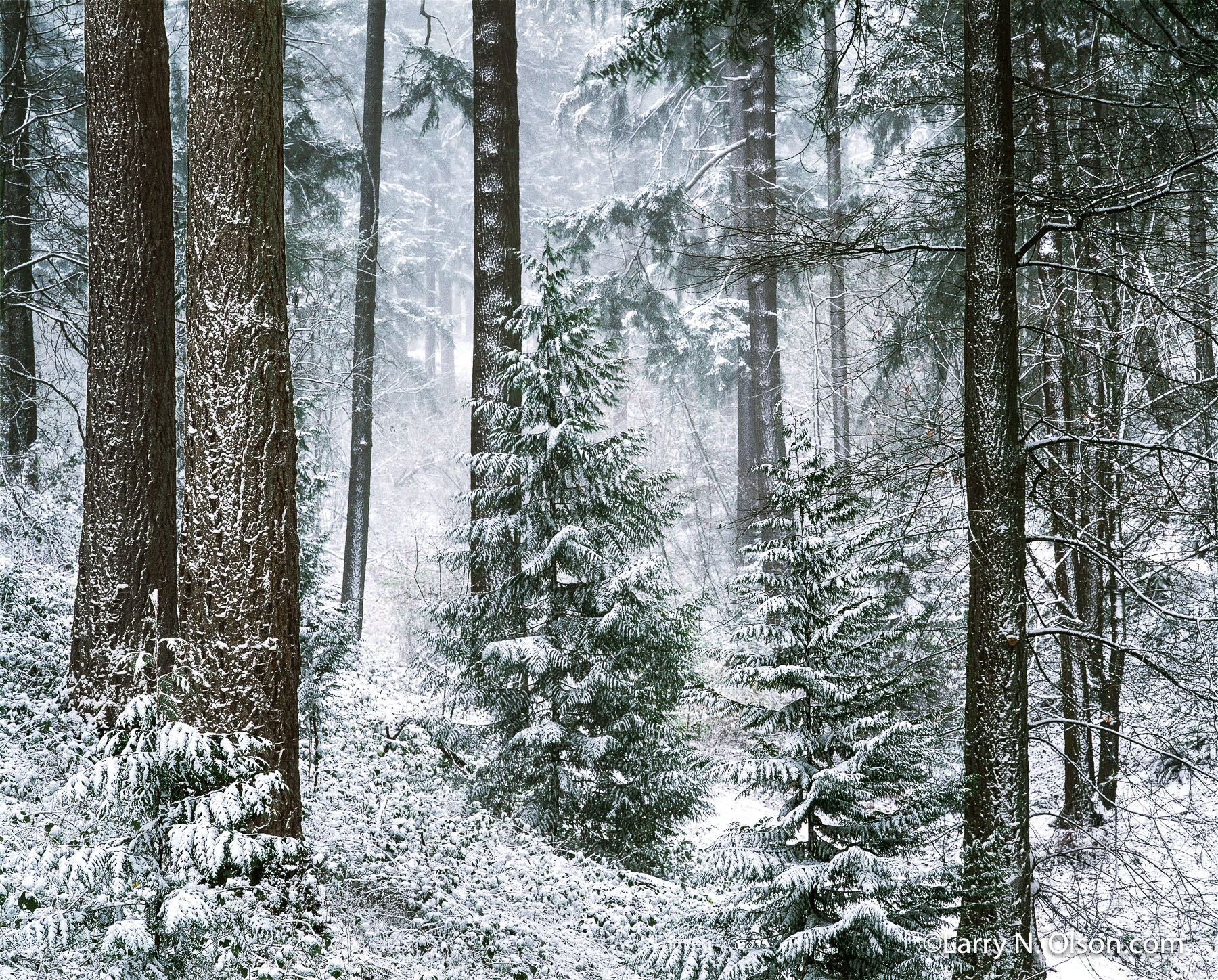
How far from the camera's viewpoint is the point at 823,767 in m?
5.06

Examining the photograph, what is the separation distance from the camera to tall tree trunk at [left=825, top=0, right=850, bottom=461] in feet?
19.4

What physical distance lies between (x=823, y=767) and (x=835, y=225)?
3.30 metres

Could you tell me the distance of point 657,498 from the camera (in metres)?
7.87

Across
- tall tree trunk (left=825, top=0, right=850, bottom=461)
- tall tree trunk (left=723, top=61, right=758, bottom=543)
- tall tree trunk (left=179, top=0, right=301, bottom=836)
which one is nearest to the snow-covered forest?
tall tree trunk (left=179, top=0, right=301, bottom=836)

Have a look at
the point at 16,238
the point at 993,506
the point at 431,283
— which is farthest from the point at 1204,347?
the point at 431,283

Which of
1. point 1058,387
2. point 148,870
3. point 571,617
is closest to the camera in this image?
point 148,870

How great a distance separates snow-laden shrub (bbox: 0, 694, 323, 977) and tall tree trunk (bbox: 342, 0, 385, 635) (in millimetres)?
9955

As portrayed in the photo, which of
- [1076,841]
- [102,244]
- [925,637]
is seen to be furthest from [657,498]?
[1076,841]

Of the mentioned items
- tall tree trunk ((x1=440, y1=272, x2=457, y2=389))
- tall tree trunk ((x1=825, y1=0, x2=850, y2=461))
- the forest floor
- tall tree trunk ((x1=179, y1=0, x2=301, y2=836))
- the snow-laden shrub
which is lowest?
the forest floor

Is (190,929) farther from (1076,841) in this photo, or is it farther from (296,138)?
(296,138)

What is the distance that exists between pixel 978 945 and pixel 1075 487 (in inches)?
165

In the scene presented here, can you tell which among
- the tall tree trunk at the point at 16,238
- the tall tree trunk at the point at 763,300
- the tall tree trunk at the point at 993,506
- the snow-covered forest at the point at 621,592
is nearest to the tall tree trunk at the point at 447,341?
the tall tree trunk at the point at 763,300

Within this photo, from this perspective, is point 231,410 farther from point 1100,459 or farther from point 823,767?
point 1100,459

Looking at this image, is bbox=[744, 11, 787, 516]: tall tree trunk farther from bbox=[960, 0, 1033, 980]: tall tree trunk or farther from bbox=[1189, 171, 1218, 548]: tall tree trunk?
bbox=[960, 0, 1033, 980]: tall tree trunk
